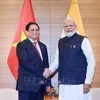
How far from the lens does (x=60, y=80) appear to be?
2648 mm

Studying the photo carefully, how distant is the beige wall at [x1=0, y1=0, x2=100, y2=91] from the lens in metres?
3.68

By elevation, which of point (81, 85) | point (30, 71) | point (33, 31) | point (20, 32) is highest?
point (20, 32)

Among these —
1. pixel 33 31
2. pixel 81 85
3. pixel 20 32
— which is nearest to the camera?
pixel 81 85

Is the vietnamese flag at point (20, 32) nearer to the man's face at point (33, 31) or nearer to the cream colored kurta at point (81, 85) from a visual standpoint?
the man's face at point (33, 31)

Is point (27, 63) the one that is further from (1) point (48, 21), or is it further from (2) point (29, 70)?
(1) point (48, 21)

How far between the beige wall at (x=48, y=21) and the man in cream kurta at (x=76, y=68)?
3.59 ft

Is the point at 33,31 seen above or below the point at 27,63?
above

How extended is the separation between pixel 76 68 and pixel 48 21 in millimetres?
1409

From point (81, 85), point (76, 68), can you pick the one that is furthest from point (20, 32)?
point (81, 85)

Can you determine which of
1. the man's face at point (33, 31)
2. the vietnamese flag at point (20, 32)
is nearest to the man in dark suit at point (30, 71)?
the man's face at point (33, 31)

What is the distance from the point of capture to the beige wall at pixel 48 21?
145 inches

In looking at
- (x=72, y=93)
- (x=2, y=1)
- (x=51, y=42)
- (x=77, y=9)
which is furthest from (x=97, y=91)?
(x=2, y=1)

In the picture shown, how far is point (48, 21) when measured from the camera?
12.1ft

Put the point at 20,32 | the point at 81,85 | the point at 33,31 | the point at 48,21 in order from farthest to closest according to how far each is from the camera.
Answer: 1. the point at 48,21
2. the point at 20,32
3. the point at 33,31
4. the point at 81,85
